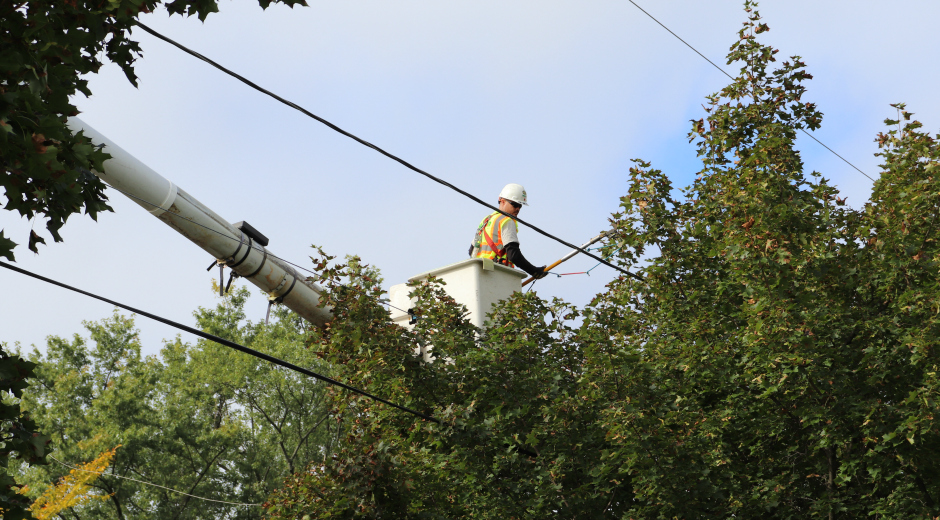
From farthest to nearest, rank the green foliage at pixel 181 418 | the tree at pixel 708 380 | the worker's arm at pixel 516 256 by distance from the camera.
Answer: the green foliage at pixel 181 418 → the worker's arm at pixel 516 256 → the tree at pixel 708 380

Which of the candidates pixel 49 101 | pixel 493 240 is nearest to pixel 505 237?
pixel 493 240

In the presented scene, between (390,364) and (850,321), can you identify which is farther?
(390,364)

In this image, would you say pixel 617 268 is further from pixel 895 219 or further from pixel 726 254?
pixel 895 219

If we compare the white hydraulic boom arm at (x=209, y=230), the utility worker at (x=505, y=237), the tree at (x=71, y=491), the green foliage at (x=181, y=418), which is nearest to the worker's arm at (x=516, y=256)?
the utility worker at (x=505, y=237)

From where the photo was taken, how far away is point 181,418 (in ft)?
103

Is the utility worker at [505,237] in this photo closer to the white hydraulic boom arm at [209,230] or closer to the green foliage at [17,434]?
the white hydraulic boom arm at [209,230]

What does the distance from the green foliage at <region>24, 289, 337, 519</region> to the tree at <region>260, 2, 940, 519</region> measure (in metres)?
22.5

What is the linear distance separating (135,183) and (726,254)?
6316 mm

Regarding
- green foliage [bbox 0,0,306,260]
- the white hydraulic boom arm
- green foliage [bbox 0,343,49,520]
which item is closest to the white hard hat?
the white hydraulic boom arm

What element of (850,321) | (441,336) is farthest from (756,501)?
(441,336)

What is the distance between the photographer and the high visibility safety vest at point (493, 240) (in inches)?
488

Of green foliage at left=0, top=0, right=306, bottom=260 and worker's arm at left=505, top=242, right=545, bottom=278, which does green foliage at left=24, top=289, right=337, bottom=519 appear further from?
green foliage at left=0, top=0, right=306, bottom=260

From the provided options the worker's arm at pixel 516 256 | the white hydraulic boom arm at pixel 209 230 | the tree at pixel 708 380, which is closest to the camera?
the tree at pixel 708 380

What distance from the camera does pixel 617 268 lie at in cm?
1064
